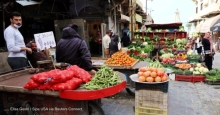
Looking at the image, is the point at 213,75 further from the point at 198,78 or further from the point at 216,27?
the point at 216,27

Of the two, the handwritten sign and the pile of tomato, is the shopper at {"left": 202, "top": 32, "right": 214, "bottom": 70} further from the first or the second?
the handwritten sign

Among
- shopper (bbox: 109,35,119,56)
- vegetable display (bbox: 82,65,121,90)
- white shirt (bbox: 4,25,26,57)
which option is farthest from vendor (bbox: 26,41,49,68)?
shopper (bbox: 109,35,119,56)

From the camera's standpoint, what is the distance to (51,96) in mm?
3016

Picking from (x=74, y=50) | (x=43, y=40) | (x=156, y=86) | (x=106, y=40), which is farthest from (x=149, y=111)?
(x=106, y=40)

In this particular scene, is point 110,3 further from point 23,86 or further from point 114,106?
point 23,86

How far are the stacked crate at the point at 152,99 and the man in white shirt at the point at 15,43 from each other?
2460 mm

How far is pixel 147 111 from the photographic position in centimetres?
346

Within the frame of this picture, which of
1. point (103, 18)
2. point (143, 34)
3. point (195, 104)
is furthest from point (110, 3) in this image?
point (195, 104)

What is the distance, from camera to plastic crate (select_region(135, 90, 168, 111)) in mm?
3360

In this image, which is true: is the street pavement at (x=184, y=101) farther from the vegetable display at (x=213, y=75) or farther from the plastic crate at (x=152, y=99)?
the plastic crate at (x=152, y=99)

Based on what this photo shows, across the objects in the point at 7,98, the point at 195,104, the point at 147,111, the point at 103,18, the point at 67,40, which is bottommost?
the point at 195,104

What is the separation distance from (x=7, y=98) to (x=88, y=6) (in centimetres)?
854

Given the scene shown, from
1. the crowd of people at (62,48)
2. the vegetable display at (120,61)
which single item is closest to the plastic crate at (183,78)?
the vegetable display at (120,61)

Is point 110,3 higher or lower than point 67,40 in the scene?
higher
